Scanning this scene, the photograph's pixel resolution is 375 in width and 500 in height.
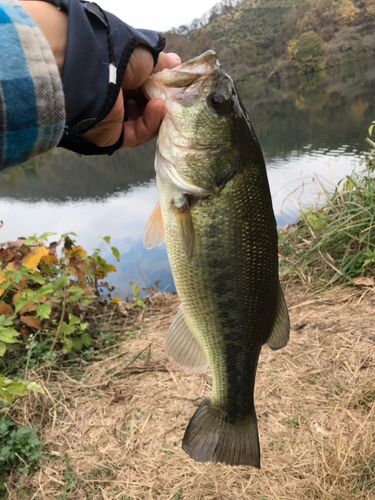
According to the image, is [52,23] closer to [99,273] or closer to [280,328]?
[280,328]

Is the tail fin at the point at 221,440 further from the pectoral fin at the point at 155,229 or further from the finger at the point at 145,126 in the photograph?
the finger at the point at 145,126

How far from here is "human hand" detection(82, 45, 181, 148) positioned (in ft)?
4.92

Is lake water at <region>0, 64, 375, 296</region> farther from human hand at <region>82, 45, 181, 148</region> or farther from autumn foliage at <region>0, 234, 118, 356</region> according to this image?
human hand at <region>82, 45, 181, 148</region>

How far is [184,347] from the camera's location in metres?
1.79

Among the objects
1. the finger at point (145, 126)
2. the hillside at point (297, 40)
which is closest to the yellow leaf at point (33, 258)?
the finger at point (145, 126)

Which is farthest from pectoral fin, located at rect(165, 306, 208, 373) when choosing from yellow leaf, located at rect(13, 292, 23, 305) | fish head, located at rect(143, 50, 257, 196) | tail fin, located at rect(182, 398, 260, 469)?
yellow leaf, located at rect(13, 292, 23, 305)

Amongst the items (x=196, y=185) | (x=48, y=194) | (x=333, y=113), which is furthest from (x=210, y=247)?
(x=333, y=113)

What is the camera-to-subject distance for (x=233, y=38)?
165 feet

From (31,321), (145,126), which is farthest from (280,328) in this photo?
(31,321)

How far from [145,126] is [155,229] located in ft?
1.60

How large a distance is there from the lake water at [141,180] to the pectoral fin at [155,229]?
3.58 metres

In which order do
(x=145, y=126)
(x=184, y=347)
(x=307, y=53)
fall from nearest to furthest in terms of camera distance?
1. (x=145, y=126)
2. (x=184, y=347)
3. (x=307, y=53)

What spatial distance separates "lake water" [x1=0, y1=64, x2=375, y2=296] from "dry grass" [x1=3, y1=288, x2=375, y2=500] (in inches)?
90.0

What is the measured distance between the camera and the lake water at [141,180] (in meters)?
8.07
